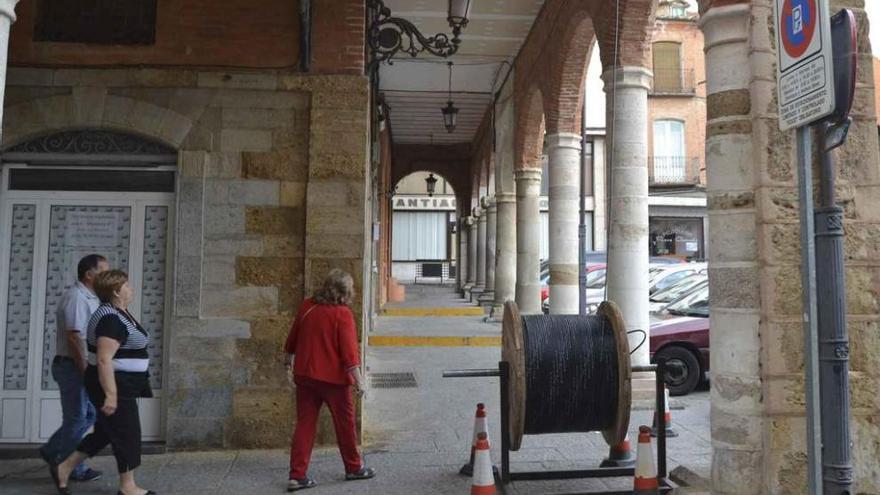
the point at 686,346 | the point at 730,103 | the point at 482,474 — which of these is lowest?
the point at 482,474

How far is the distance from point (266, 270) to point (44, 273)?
1.84 metres

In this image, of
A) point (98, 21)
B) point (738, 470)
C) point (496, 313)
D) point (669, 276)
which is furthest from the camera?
point (496, 313)

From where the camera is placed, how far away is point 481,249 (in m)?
22.1

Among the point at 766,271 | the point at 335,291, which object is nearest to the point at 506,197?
the point at 335,291

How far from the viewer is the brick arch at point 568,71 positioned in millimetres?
8969

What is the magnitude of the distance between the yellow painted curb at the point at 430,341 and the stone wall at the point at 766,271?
25.8 feet

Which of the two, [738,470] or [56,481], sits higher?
[738,470]

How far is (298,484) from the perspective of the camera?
14.3 feet

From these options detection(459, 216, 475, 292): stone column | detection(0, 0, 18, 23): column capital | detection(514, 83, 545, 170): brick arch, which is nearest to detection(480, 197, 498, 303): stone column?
detection(459, 216, 475, 292): stone column

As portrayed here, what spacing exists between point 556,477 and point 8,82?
5252 millimetres

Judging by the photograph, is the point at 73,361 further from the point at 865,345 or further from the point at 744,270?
the point at 865,345

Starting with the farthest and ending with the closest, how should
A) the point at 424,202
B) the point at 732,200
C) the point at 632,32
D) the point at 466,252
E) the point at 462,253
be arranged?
1. the point at 424,202
2. the point at 462,253
3. the point at 466,252
4. the point at 632,32
5. the point at 732,200

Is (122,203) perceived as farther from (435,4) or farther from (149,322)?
(435,4)

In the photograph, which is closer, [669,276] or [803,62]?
[803,62]
